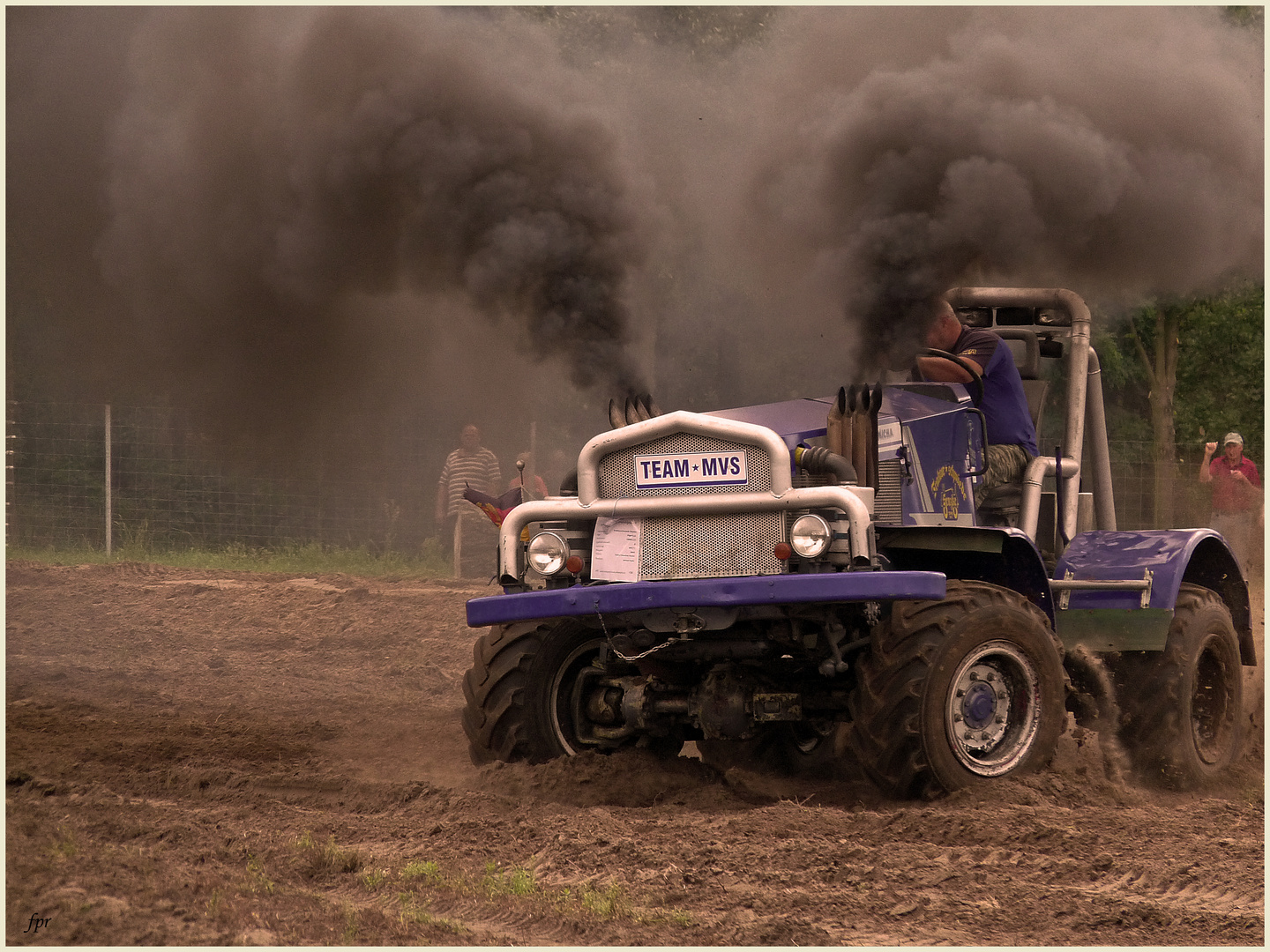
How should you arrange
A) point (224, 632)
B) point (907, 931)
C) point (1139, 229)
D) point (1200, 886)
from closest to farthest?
point (907, 931) < point (1200, 886) < point (1139, 229) < point (224, 632)

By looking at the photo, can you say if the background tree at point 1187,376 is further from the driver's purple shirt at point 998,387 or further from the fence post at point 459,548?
the driver's purple shirt at point 998,387

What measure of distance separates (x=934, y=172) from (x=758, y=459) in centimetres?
329

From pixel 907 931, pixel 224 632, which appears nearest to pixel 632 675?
pixel 907 931

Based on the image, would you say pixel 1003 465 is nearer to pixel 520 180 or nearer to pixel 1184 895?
pixel 1184 895

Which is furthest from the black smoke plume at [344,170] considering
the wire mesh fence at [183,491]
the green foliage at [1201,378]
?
the green foliage at [1201,378]

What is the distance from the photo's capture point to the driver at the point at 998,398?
7.37 m

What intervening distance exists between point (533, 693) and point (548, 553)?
77 centimetres

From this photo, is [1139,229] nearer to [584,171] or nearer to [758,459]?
[584,171]

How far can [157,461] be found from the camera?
1800 centimetres

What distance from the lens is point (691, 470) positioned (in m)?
6.29

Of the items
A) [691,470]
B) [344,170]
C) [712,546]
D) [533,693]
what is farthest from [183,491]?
[712,546]

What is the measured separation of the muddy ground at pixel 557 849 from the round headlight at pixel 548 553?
91 cm

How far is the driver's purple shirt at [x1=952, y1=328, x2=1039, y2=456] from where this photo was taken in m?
7.45

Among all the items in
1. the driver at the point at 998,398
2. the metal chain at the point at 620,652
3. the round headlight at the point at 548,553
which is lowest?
the metal chain at the point at 620,652
